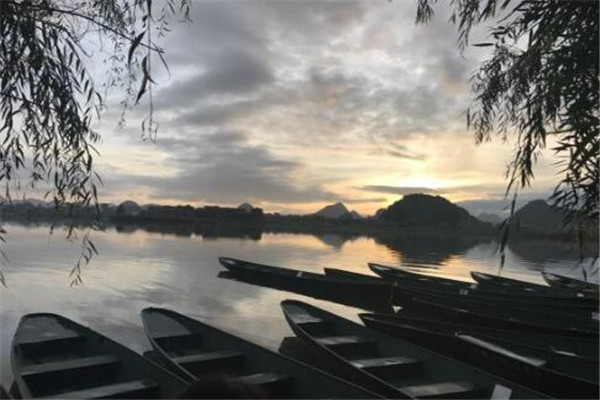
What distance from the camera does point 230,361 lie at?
7.06 meters

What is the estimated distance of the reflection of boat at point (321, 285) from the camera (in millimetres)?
17328

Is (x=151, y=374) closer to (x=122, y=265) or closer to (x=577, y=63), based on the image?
(x=577, y=63)

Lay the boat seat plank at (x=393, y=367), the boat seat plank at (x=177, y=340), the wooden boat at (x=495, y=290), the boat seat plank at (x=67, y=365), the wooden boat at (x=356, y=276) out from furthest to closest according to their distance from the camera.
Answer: the wooden boat at (x=356, y=276), the wooden boat at (x=495, y=290), the boat seat plank at (x=177, y=340), the boat seat plank at (x=393, y=367), the boat seat plank at (x=67, y=365)

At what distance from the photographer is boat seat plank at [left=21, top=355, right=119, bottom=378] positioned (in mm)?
6203

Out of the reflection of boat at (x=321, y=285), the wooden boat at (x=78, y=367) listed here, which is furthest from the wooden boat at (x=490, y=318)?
the wooden boat at (x=78, y=367)

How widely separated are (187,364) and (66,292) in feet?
44.6

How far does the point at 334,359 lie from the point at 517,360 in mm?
2300

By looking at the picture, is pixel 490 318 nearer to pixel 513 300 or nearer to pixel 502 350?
pixel 513 300

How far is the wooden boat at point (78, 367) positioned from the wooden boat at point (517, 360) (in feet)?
13.5

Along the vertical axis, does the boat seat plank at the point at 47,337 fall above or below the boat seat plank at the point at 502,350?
below

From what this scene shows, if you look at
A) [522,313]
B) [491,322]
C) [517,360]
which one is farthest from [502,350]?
[522,313]

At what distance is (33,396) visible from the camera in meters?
5.91

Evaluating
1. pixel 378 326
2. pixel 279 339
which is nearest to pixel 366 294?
pixel 279 339

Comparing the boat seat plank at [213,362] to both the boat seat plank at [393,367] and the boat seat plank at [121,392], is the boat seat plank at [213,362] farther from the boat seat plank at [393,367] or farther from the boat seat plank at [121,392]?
the boat seat plank at [393,367]
